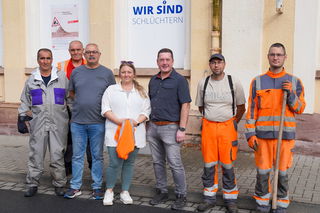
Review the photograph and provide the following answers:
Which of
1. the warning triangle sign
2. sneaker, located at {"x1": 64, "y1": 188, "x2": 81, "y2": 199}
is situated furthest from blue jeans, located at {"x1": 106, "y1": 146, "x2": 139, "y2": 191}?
the warning triangle sign

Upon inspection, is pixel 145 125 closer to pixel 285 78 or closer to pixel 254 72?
pixel 285 78

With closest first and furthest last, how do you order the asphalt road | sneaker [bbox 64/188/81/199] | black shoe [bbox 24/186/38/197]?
the asphalt road
sneaker [bbox 64/188/81/199]
black shoe [bbox 24/186/38/197]

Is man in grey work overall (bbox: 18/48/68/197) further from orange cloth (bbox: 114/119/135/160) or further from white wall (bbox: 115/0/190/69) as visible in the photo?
white wall (bbox: 115/0/190/69)

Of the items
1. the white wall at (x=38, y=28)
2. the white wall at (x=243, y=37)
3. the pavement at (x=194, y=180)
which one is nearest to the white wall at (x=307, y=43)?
the white wall at (x=243, y=37)

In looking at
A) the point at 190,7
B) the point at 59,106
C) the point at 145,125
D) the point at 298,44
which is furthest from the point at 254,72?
the point at 59,106

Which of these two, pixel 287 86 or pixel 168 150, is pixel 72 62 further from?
pixel 287 86

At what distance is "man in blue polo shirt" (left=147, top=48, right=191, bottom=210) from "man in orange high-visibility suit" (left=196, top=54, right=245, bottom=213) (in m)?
0.25

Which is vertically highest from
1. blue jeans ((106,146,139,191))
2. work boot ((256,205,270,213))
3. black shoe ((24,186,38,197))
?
blue jeans ((106,146,139,191))

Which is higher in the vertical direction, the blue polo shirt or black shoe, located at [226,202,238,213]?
the blue polo shirt

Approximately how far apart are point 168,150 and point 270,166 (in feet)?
3.94

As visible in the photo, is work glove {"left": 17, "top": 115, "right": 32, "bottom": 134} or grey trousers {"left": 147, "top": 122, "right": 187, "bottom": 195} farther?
work glove {"left": 17, "top": 115, "right": 32, "bottom": 134}

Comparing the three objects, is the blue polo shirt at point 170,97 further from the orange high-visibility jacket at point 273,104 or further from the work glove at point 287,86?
the work glove at point 287,86

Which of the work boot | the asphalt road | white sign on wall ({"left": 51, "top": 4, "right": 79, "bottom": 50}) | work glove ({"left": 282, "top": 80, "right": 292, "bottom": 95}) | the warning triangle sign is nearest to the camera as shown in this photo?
work glove ({"left": 282, "top": 80, "right": 292, "bottom": 95})

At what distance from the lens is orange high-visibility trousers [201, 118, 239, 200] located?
A: 4.98 metres
